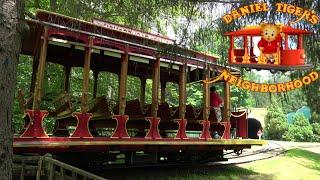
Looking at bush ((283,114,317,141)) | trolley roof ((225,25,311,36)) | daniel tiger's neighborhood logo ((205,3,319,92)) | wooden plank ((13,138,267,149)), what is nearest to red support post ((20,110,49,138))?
wooden plank ((13,138,267,149))

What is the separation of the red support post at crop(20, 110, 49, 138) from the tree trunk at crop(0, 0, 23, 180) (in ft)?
14.0

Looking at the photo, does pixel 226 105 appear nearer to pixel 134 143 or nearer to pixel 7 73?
pixel 134 143

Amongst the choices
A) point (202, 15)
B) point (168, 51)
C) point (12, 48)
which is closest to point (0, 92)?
point (12, 48)

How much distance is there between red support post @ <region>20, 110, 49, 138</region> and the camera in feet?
25.5

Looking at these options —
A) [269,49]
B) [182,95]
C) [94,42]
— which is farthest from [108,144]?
[269,49]

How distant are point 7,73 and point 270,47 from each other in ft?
8.11

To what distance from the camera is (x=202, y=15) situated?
397 cm

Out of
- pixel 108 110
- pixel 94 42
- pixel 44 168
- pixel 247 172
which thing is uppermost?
pixel 94 42

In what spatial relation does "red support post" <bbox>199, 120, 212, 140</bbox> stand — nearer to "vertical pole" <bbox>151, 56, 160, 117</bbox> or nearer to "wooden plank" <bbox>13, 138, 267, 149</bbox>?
"wooden plank" <bbox>13, 138, 267, 149</bbox>

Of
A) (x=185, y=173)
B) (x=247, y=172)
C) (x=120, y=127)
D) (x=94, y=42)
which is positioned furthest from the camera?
(x=247, y=172)

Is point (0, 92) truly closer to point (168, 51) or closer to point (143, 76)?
point (168, 51)

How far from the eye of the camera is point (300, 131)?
37.0m

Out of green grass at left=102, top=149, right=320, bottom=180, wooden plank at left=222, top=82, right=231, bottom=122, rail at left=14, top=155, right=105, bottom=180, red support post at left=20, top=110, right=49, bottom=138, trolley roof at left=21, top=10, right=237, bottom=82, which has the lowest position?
green grass at left=102, top=149, right=320, bottom=180

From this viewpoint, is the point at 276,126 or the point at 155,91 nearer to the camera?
the point at 155,91
